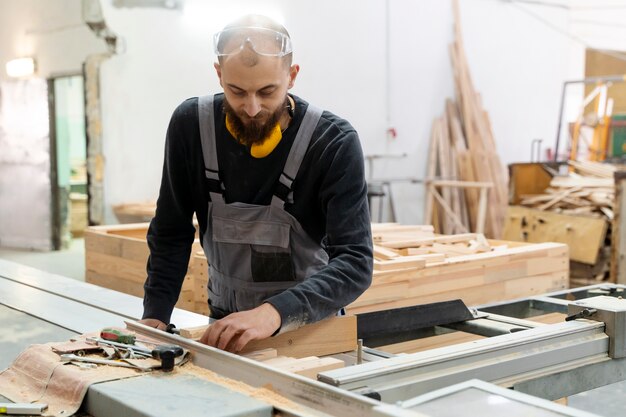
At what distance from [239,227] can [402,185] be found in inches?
319

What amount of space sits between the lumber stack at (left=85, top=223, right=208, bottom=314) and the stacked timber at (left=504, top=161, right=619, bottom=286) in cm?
376

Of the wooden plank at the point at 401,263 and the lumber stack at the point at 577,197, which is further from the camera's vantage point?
the lumber stack at the point at 577,197

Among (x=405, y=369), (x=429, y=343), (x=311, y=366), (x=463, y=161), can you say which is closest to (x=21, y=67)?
(x=463, y=161)

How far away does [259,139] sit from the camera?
201 centimetres

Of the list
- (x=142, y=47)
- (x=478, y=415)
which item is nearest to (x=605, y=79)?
(x=142, y=47)

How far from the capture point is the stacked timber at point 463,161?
32.0ft

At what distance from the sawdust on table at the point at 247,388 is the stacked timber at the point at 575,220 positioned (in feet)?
17.7

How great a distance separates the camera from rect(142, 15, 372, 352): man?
190 centimetres

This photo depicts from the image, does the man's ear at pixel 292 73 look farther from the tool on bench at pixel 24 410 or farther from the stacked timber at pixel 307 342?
the tool on bench at pixel 24 410

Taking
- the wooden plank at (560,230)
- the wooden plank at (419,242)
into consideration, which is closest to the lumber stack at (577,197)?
the wooden plank at (560,230)

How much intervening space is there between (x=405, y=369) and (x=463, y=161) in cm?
861

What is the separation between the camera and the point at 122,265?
4406 mm

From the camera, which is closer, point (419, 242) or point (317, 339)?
point (317, 339)

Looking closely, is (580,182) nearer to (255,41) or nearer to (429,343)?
(429,343)
